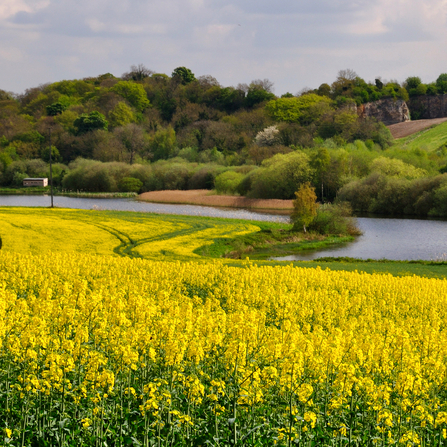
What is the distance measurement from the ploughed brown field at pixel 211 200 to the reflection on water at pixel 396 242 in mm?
17614

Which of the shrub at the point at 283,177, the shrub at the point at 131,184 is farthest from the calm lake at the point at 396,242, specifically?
the shrub at the point at 131,184

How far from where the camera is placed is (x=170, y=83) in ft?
611

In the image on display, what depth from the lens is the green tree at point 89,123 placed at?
140500 millimetres

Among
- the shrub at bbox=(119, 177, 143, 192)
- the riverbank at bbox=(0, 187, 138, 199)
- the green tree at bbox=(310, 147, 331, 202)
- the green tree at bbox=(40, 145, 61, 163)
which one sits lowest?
the riverbank at bbox=(0, 187, 138, 199)

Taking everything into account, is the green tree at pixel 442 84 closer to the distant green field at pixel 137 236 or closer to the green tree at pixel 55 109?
the green tree at pixel 55 109

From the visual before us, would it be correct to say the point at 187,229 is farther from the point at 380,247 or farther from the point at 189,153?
the point at 189,153

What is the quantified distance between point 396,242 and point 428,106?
13038 centimetres

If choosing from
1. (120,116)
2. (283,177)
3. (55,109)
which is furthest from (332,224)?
(55,109)

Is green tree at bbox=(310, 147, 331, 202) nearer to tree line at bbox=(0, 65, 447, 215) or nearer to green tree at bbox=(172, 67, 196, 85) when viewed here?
tree line at bbox=(0, 65, 447, 215)

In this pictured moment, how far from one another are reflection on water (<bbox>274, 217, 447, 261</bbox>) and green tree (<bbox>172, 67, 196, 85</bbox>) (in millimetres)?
140428

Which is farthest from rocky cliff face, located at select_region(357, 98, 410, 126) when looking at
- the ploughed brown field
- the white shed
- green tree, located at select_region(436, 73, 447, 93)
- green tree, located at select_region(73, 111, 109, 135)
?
the white shed

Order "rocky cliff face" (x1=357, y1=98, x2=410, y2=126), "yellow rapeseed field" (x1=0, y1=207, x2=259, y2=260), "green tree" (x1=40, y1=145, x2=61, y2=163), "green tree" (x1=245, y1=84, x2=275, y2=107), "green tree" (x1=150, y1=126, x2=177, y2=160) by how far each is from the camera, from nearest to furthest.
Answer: "yellow rapeseed field" (x1=0, y1=207, x2=259, y2=260)
"green tree" (x1=40, y1=145, x2=61, y2=163)
"green tree" (x1=150, y1=126, x2=177, y2=160)
"rocky cliff face" (x1=357, y1=98, x2=410, y2=126)
"green tree" (x1=245, y1=84, x2=275, y2=107)

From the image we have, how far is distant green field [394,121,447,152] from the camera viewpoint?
4577 inches

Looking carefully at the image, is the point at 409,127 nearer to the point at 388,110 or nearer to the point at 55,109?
the point at 388,110
